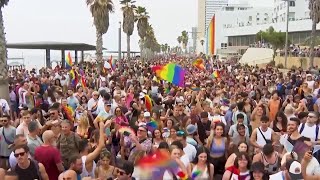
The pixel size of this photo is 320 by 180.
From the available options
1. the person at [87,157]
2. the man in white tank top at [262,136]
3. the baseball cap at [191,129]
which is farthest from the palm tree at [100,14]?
the person at [87,157]

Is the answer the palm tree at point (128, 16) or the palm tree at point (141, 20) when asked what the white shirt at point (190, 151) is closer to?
the palm tree at point (128, 16)

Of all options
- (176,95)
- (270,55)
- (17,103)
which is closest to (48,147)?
(176,95)

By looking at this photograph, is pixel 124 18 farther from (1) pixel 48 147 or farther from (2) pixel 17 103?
(1) pixel 48 147

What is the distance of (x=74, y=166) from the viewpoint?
567cm

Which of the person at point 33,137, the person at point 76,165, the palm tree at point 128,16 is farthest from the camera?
the palm tree at point 128,16

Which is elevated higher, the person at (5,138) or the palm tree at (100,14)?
the palm tree at (100,14)

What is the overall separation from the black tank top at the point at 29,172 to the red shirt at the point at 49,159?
0.38m

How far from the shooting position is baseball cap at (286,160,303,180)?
5.37 m

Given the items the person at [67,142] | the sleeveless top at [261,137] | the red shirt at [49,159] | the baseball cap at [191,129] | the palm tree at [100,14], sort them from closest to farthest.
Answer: the red shirt at [49,159]
the person at [67,142]
the sleeveless top at [261,137]
the baseball cap at [191,129]
the palm tree at [100,14]

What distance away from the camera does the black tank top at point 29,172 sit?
5.34 m

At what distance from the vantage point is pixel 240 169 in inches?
227

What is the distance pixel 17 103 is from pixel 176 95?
4.54 metres

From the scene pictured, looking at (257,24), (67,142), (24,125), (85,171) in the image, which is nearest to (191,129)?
(67,142)

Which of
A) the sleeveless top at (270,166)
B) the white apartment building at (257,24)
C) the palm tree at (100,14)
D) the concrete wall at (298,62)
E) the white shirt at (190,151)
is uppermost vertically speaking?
the white apartment building at (257,24)
